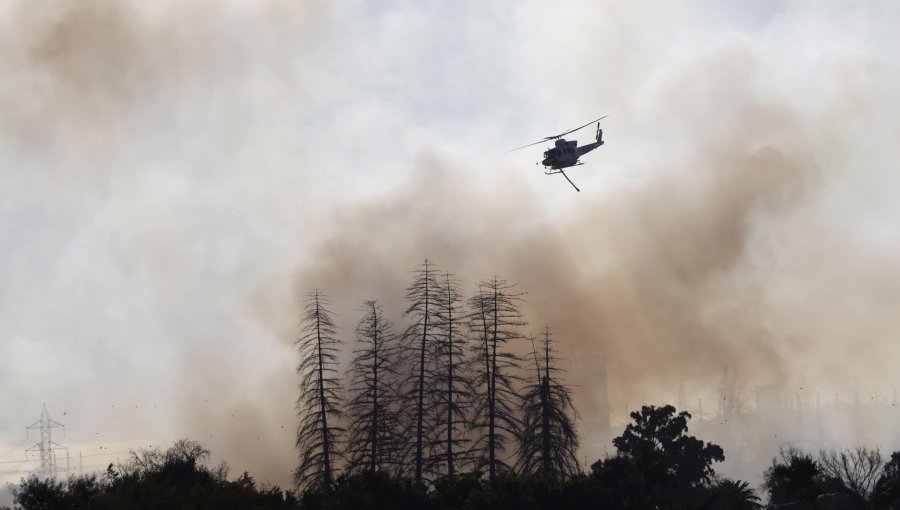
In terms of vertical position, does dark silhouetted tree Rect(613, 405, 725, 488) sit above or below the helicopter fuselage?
below

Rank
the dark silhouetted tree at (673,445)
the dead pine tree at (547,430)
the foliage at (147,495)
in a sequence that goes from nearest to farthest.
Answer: the foliage at (147,495) < the dead pine tree at (547,430) < the dark silhouetted tree at (673,445)

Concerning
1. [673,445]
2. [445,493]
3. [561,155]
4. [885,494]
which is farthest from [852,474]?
[445,493]

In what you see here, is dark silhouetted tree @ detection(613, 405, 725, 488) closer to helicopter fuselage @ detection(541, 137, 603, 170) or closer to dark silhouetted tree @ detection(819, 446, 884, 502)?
dark silhouetted tree @ detection(819, 446, 884, 502)

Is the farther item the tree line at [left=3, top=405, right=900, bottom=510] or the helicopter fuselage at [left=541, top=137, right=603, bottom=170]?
the helicopter fuselage at [left=541, top=137, right=603, bottom=170]

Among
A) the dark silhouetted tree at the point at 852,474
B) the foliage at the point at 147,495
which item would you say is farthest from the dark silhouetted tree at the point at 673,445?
the foliage at the point at 147,495

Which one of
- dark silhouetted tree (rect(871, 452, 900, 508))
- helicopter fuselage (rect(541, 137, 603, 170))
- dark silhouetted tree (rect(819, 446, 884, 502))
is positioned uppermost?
helicopter fuselage (rect(541, 137, 603, 170))

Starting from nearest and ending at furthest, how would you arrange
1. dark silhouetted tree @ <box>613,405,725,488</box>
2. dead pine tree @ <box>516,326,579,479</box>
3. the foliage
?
the foliage → dead pine tree @ <box>516,326,579,479</box> → dark silhouetted tree @ <box>613,405,725,488</box>

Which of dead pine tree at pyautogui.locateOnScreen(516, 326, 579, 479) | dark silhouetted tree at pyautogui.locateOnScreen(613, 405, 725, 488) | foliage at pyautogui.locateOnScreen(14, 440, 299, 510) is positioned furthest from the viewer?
dark silhouetted tree at pyautogui.locateOnScreen(613, 405, 725, 488)

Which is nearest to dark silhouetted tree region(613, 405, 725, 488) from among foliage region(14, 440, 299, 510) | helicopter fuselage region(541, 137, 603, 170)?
helicopter fuselage region(541, 137, 603, 170)

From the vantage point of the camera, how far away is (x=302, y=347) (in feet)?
398

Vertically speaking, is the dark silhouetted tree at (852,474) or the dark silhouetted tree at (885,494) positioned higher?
the dark silhouetted tree at (852,474)

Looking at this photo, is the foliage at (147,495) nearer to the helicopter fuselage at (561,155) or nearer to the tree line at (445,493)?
the tree line at (445,493)

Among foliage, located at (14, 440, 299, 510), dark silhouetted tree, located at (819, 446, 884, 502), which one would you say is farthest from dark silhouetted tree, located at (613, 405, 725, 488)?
foliage, located at (14, 440, 299, 510)

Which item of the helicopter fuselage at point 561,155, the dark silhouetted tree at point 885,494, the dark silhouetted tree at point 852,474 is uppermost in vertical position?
the helicopter fuselage at point 561,155
